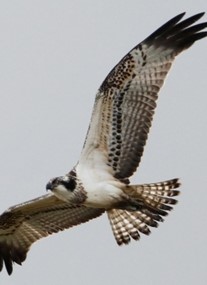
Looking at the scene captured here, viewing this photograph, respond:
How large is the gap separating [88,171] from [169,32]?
76.8 inches

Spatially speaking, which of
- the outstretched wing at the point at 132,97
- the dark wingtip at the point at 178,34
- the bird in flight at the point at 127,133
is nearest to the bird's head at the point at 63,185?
the bird in flight at the point at 127,133

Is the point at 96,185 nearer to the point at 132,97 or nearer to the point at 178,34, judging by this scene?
the point at 132,97

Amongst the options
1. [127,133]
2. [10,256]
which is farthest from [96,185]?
[10,256]

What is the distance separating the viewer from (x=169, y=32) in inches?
674

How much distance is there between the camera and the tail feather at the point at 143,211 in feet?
56.3

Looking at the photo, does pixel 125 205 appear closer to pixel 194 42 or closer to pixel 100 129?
pixel 100 129

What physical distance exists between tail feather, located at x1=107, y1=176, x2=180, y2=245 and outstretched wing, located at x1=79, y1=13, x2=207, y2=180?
1.15 feet

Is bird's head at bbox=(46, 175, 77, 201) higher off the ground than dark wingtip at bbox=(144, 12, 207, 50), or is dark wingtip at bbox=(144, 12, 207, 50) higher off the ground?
dark wingtip at bbox=(144, 12, 207, 50)

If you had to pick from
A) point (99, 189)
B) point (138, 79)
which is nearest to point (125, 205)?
point (99, 189)

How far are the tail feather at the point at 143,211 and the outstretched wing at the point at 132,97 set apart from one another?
0.35 metres

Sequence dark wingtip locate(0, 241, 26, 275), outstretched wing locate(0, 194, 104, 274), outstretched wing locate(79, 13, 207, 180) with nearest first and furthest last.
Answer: outstretched wing locate(79, 13, 207, 180), outstretched wing locate(0, 194, 104, 274), dark wingtip locate(0, 241, 26, 275)

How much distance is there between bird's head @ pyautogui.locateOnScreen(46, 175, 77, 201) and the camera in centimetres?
1683

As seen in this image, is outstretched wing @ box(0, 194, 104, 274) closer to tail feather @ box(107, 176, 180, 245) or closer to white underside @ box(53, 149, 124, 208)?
tail feather @ box(107, 176, 180, 245)

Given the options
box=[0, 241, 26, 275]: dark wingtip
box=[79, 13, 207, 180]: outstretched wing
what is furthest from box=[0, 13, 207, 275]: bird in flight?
box=[0, 241, 26, 275]: dark wingtip
